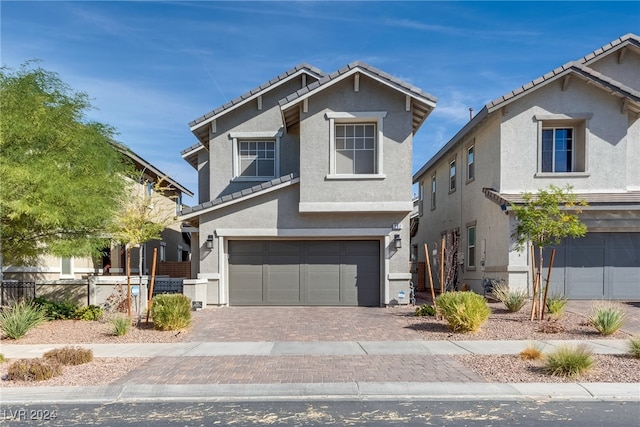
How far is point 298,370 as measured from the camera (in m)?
7.56

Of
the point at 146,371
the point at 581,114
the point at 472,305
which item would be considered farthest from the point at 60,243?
the point at 581,114

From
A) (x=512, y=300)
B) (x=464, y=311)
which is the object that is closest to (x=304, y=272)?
(x=464, y=311)

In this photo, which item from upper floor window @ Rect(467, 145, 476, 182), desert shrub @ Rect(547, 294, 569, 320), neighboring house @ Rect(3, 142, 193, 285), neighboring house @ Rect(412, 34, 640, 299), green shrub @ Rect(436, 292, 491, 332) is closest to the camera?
green shrub @ Rect(436, 292, 491, 332)

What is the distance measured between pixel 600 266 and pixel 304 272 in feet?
35.0

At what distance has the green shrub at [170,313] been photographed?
1094 centimetres

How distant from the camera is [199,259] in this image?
15898 millimetres

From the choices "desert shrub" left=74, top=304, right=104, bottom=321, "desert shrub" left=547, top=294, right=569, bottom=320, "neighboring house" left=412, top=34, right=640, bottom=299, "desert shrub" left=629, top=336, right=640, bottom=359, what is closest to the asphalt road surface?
"desert shrub" left=629, top=336, right=640, bottom=359

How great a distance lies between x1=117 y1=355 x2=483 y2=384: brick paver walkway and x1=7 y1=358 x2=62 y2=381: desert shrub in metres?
1.26

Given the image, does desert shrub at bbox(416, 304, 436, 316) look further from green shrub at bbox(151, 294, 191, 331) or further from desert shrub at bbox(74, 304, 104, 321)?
desert shrub at bbox(74, 304, 104, 321)

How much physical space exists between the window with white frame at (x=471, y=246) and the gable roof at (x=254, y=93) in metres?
9.32

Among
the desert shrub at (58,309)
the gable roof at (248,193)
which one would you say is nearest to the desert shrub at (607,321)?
the gable roof at (248,193)

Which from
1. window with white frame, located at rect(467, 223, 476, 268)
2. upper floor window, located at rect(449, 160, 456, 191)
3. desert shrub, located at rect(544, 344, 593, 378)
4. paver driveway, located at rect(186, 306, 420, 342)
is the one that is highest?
upper floor window, located at rect(449, 160, 456, 191)

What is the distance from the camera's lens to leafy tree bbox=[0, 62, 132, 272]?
1033cm

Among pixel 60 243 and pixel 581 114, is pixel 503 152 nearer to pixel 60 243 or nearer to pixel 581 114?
pixel 581 114
